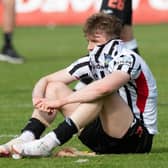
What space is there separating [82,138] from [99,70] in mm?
520

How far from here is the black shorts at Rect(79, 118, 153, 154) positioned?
272 inches

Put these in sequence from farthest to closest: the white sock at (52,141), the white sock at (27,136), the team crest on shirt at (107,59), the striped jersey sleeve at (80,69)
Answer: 1. the striped jersey sleeve at (80,69)
2. the white sock at (27,136)
3. the team crest on shirt at (107,59)
4. the white sock at (52,141)

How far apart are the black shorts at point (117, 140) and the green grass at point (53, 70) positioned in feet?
0.32

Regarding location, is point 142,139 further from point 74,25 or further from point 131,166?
point 74,25

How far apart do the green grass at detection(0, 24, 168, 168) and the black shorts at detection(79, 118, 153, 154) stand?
10 centimetres

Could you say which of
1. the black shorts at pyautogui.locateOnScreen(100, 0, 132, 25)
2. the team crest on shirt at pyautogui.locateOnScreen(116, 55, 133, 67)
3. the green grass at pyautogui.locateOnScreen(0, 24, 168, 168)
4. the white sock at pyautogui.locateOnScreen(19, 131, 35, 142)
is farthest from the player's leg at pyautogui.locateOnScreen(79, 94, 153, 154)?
the black shorts at pyautogui.locateOnScreen(100, 0, 132, 25)

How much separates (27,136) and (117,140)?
659mm

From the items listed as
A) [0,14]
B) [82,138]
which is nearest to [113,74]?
[82,138]

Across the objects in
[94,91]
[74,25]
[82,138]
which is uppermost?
[94,91]

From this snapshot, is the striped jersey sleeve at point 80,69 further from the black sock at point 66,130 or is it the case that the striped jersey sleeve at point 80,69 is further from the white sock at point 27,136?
the black sock at point 66,130

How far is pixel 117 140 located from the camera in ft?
22.6

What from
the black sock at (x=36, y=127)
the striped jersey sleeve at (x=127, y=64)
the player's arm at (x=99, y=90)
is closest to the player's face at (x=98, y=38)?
the striped jersey sleeve at (x=127, y=64)

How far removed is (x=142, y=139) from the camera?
6961 mm

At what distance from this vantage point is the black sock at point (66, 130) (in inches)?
262
